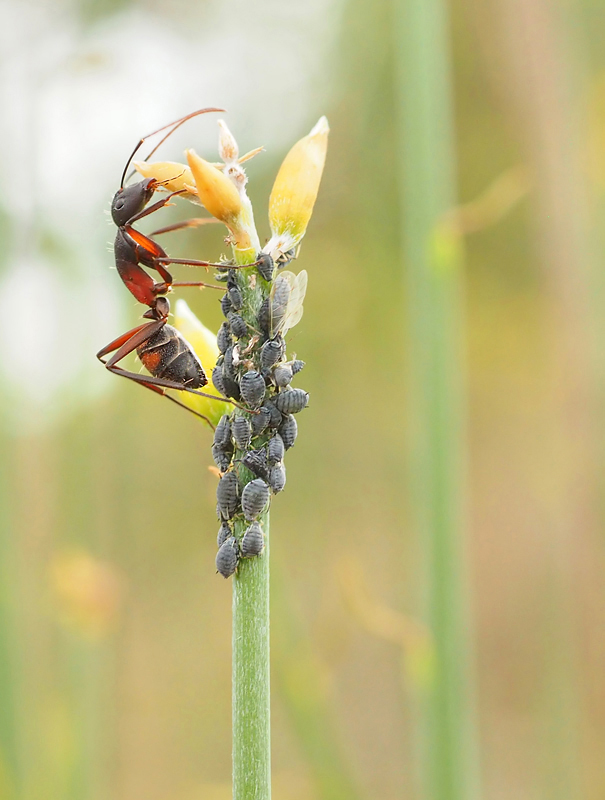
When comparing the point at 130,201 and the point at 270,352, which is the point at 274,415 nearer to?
the point at 270,352

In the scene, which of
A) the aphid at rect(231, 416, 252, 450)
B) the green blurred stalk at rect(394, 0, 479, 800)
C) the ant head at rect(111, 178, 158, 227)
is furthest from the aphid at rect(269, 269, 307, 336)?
the green blurred stalk at rect(394, 0, 479, 800)

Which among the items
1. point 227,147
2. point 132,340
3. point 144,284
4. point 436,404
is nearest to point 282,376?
point 227,147

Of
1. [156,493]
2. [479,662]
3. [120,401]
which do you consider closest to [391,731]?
[479,662]

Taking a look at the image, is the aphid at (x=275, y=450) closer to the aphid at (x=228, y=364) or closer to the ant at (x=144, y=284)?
the aphid at (x=228, y=364)

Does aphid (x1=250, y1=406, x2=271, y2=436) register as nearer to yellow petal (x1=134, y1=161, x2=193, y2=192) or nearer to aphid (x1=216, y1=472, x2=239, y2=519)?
aphid (x1=216, y1=472, x2=239, y2=519)

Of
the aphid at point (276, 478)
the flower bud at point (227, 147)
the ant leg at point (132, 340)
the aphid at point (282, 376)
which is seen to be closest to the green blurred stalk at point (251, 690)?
the aphid at point (276, 478)

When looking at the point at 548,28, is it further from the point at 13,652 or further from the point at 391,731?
the point at 391,731
